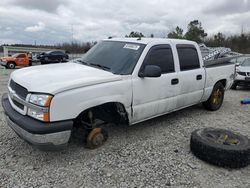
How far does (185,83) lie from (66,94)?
2733 millimetres

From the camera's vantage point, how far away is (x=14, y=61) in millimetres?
22703

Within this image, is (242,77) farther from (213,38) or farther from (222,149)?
(213,38)

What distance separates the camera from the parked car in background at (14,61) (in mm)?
22312

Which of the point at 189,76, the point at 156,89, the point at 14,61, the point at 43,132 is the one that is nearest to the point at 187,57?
the point at 189,76

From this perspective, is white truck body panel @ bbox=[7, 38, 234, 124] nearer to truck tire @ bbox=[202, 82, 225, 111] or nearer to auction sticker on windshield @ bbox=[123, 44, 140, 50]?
auction sticker on windshield @ bbox=[123, 44, 140, 50]

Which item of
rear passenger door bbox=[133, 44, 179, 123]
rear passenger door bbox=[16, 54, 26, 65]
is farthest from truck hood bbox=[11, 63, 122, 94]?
rear passenger door bbox=[16, 54, 26, 65]

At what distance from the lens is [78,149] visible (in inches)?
146

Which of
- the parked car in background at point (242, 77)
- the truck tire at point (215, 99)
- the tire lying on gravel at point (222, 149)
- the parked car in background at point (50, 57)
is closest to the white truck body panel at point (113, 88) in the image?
the truck tire at point (215, 99)

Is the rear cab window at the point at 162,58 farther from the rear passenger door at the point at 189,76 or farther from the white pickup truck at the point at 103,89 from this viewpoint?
the rear passenger door at the point at 189,76

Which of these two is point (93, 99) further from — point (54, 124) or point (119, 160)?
point (119, 160)

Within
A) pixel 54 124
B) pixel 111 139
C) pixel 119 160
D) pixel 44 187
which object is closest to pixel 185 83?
pixel 111 139

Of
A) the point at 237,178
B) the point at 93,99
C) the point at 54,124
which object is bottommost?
the point at 237,178

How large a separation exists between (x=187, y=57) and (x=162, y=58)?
2.86ft

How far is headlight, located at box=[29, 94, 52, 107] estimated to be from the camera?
283cm
